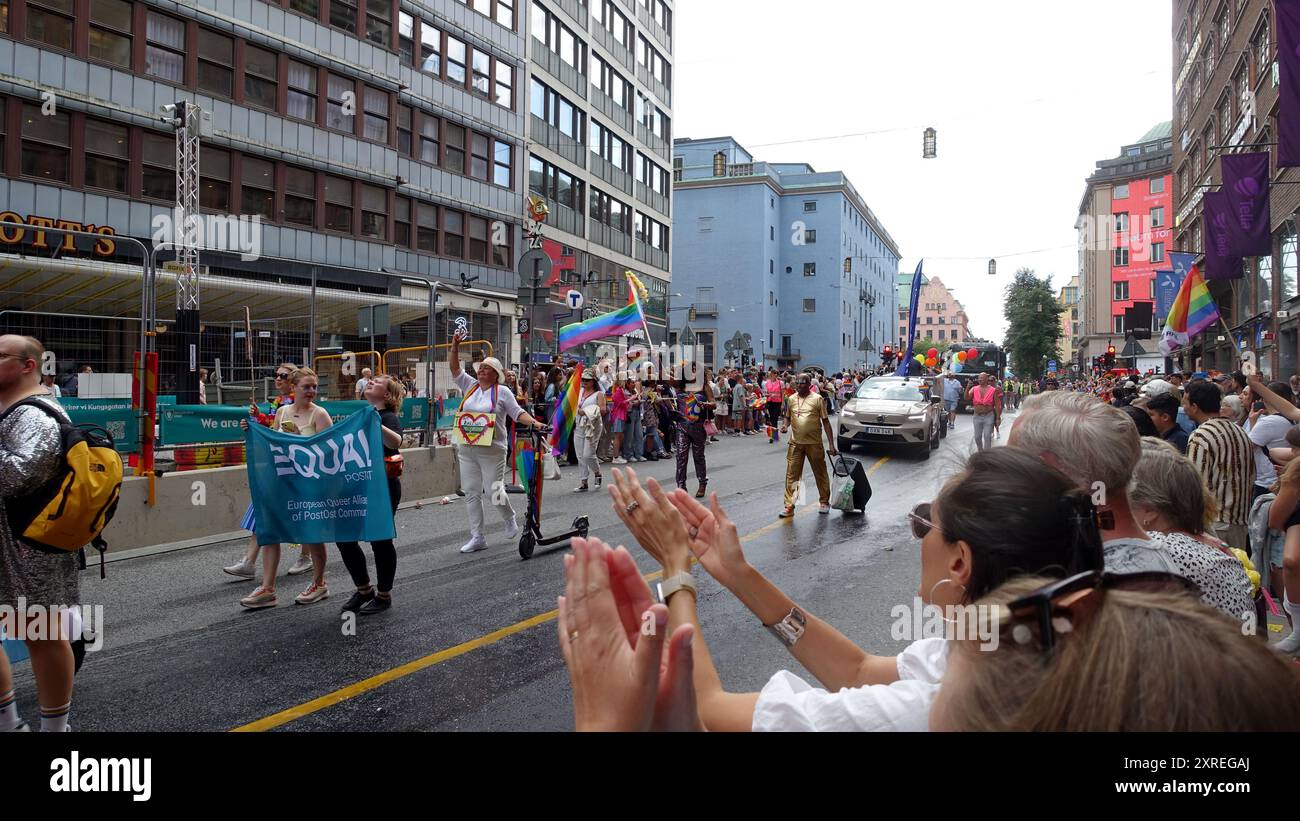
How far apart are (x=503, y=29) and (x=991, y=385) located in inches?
986

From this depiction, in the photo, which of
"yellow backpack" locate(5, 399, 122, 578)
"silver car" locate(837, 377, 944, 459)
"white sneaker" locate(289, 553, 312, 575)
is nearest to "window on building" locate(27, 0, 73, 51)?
"white sneaker" locate(289, 553, 312, 575)

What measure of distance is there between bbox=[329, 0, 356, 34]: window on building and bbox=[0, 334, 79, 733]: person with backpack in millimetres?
26200

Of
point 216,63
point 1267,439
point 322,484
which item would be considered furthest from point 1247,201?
point 216,63

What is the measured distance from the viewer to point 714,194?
68.0m

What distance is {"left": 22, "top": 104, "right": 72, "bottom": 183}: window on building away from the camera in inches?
758

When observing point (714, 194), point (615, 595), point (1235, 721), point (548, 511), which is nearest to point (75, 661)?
point (615, 595)

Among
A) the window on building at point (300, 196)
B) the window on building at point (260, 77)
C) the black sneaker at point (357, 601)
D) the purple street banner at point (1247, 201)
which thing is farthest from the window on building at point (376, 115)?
the black sneaker at point (357, 601)

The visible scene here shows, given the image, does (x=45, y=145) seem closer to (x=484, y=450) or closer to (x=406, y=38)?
(x=406, y=38)

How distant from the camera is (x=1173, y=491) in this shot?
10.5 feet

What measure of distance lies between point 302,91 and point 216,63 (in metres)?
2.81

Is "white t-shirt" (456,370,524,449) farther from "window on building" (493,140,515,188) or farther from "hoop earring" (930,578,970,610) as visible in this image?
"window on building" (493,140,515,188)

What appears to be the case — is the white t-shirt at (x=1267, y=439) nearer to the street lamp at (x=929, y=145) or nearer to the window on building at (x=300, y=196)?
the street lamp at (x=929, y=145)

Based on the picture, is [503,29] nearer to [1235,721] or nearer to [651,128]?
[651,128]

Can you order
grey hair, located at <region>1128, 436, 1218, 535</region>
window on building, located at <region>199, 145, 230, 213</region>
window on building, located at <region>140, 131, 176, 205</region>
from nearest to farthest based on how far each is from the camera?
grey hair, located at <region>1128, 436, 1218, 535</region> < window on building, located at <region>140, 131, 176, 205</region> < window on building, located at <region>199, 145, 230, 213</region>
